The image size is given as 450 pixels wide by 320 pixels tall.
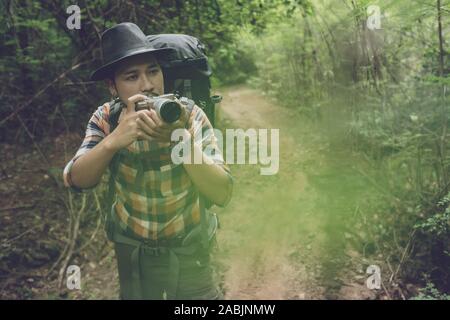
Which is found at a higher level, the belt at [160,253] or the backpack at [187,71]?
the backpack at [187,71]

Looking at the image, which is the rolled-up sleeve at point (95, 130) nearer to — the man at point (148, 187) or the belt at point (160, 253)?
the man at point (148, 187)

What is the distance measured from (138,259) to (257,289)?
2320 millimetres

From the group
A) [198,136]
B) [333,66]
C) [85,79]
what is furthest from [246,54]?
[198,136]

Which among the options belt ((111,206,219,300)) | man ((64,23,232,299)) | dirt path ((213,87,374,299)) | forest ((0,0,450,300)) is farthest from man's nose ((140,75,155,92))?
dirt path ((213,87,374,299))

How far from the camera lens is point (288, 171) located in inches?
257

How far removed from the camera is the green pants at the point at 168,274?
1.91m

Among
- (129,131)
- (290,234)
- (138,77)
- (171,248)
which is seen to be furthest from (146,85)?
(290,234)

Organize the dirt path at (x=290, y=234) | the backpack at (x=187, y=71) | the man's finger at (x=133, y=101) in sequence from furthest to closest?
the dirt path at (x=290, y=234)
the backpack at (x=187, y=71)
the man's finger at (x=133, y=101)

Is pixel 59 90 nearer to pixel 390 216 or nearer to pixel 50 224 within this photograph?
pixel 50 224

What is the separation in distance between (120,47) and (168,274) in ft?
3.40

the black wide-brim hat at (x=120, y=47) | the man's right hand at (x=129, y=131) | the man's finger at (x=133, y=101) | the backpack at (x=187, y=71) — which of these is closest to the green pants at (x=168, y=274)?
the backpack at (x=187, y=71)

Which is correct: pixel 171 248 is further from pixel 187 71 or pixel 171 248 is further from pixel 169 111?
pixel 187 71

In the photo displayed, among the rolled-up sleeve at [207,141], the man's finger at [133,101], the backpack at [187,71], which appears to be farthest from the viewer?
the backpack at [187,71]

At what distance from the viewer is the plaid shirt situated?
1.83 meters
